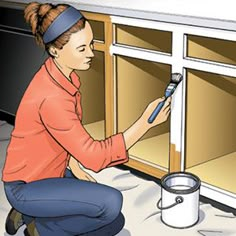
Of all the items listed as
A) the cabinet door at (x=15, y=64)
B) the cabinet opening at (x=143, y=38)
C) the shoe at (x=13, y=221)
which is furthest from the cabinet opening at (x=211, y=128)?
the cabinet door at (x=15, y=64)

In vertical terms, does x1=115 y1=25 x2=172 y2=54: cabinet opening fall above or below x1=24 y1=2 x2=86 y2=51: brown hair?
below

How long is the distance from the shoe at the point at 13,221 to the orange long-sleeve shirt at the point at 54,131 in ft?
0.93

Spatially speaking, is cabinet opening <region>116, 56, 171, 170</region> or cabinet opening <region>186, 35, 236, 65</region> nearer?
cabinet opening <region>186, 35, 236, 65</region>

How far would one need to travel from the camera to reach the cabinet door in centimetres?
271

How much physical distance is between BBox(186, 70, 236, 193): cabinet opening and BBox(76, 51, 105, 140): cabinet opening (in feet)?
1.83

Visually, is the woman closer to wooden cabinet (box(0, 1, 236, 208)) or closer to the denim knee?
the denim knee

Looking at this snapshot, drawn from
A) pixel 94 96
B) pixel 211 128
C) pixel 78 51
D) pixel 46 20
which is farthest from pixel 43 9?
pixel 94 96

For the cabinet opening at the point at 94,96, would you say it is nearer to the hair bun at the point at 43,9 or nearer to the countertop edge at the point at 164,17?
the countertop edge at the point at 164,17

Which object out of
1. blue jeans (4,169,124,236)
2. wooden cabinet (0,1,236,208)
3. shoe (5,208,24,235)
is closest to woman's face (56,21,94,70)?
blue jeans (4,169,124,236)

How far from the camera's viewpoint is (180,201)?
2.01 meters

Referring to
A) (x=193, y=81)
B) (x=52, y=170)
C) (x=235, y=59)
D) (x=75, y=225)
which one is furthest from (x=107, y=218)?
(x=235, y=59)

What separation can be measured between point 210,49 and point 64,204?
30.9 inches

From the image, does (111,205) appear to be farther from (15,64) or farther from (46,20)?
(15,64)

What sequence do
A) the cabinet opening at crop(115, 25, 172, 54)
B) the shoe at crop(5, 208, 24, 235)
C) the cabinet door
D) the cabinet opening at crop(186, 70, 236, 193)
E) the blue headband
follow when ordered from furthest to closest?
the cabinet door
the cabinet opening at crop(115, 25, 172, 54)
the cabinet opening at crop(186, 70, 236, 193)
the shoe at crop(5, 208, 24, 235)
the blue headband
